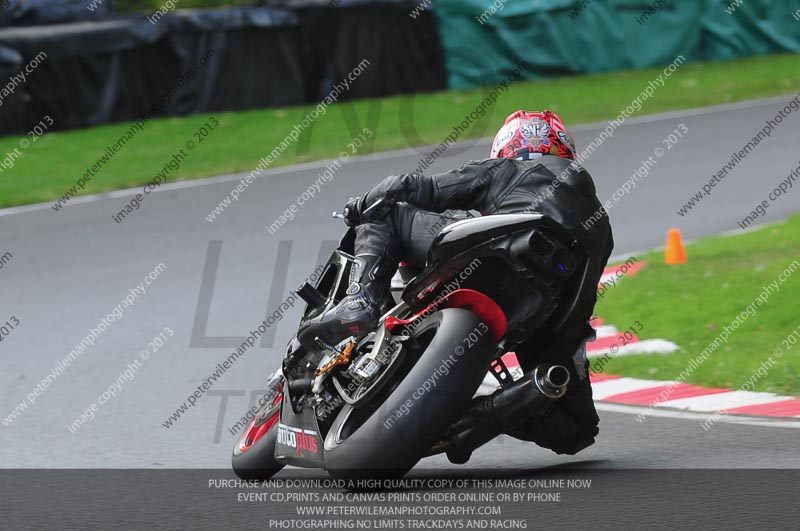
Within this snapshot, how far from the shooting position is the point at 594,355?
8039mm

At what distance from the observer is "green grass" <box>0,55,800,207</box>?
15.4 meters

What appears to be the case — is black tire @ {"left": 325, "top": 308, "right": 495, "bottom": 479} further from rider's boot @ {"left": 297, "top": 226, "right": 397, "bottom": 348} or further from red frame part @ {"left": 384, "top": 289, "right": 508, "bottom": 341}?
rider's boot @ {"left": 297, "top": 226, "right": 397, "bottom": 348}

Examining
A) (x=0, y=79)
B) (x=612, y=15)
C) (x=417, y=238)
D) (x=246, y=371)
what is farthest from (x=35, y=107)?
(x=417, y=238)

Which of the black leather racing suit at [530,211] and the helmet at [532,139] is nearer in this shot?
the black leather racing suit at [530,211]

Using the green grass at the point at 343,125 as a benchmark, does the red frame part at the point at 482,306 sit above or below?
above

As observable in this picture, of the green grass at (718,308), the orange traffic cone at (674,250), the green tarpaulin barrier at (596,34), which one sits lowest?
the green tarpaulin barrier at (596,34)

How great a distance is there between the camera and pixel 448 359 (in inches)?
191

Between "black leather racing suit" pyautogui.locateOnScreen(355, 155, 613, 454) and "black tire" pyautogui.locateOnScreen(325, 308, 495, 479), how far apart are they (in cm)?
53

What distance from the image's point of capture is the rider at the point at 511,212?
5.27 meters

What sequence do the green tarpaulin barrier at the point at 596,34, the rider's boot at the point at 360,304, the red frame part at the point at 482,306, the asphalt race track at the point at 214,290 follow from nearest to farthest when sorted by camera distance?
the red frame part at the point at 482,306 → the rider's boot at the point at 360,304 → the asphalt race track at the point at 214,290 → the green tarpaulin barrier at the point at 596,34

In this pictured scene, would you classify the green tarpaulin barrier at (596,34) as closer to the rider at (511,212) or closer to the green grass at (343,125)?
the green grass at (343,125)

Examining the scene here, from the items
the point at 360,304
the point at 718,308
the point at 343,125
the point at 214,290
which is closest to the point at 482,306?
the point at 360,304

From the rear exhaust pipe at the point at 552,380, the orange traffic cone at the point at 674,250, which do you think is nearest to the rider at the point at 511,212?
the rear exhaust pipe at the point at 552,380

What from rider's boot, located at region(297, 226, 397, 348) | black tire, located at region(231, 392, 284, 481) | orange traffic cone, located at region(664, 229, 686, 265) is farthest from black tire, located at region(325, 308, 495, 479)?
orange traffic cone, located at region(664, 229, 686, 265)
